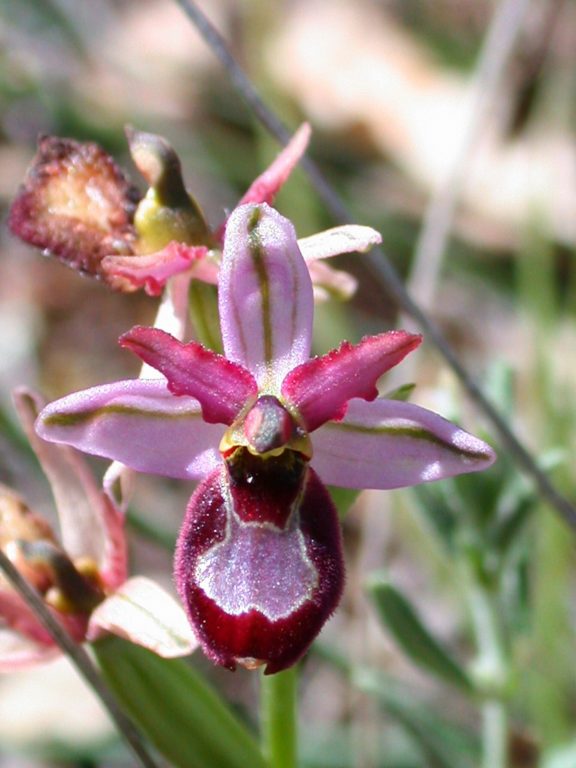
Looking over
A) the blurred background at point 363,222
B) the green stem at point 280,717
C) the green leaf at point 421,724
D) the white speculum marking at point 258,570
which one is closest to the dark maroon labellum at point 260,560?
the white speculum marking at point 258,570

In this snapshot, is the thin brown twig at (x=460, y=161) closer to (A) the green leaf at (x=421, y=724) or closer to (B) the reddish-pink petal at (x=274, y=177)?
(A) the green leaf at (x=421, y=724)

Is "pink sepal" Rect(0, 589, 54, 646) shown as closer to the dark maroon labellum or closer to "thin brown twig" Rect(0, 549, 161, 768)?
"thin brown twig" Rect(0, 549, 161, 768)

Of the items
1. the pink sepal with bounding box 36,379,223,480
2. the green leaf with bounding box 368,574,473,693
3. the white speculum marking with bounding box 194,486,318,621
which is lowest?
the green leaf with bounding box 368,574,473,693

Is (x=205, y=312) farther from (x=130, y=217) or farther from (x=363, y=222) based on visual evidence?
(x=363, y=222)

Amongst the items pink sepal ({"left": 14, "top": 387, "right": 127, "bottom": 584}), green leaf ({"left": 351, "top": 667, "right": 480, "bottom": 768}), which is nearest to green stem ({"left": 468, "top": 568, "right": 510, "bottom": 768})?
green leaf ({"left": 351, "top": 667, "right": 480, "bottom": 768})

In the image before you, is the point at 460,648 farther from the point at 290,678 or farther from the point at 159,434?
the point at 159,434

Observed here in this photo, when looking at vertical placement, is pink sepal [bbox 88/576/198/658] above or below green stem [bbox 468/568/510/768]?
above

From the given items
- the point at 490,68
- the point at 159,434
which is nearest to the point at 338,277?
the point at 159,434
